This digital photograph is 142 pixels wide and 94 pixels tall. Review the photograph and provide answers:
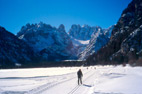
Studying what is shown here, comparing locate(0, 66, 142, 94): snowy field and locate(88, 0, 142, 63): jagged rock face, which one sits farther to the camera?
locate(88, 0, 142, 63): jagged rock face

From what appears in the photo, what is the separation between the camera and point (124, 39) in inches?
5226

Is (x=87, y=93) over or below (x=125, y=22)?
below

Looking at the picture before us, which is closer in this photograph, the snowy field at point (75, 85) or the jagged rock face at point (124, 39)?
the snowy field at point (75, 85)

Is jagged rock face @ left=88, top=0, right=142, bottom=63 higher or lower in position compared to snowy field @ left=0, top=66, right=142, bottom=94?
higher

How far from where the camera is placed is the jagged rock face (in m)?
112

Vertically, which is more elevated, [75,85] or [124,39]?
[124,39]

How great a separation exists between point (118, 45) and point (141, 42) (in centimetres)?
2934

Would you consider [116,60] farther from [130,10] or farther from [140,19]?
[130,10]

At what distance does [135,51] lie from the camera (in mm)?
101125

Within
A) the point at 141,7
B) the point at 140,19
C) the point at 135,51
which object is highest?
the point at 141,7

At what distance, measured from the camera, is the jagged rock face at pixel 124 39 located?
112 m

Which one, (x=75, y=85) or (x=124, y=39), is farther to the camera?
(x=124, y=39)

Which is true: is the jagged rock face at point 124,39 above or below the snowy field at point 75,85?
above

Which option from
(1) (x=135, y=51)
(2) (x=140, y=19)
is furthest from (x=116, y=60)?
(2) (x=140, y=19)
